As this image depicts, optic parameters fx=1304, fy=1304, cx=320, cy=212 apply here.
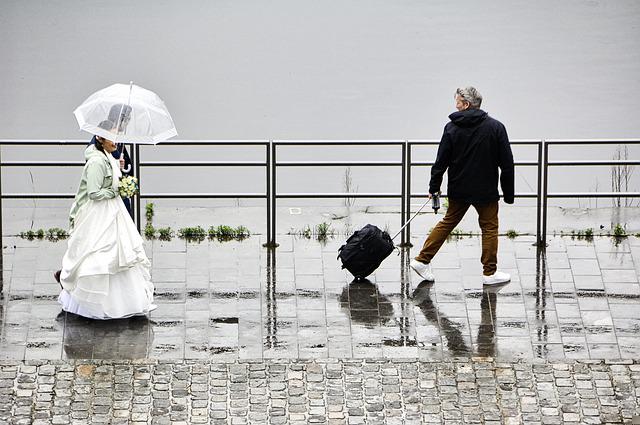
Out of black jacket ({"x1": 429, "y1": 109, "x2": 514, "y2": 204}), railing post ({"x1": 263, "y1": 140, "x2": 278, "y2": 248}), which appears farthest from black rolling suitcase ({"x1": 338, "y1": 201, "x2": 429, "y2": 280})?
railing post ({"x1": 263, "y1": 140, "x2": 278, "y2": 248})

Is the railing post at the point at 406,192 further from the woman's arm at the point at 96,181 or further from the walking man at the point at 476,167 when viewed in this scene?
the woman's arm at the point at 96,181

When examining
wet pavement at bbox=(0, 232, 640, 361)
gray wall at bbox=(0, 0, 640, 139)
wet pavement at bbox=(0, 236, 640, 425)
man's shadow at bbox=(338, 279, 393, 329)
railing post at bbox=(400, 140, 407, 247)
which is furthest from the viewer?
gray wall at bbox=(0, 0, 640, 139)

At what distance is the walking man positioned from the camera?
10461 millimetres

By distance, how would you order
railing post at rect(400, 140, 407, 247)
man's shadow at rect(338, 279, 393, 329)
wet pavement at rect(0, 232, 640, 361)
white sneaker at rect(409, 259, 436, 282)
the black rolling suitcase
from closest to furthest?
wet pavement at rect(0, 232, 640, 361), man's shadow at rect(338, 279, 393, 329), the black rolling suitcase, white sneaker at rect(409, 259, 436, 282), railing post at rect(400, 140, 407, 247)

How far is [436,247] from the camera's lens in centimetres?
1083

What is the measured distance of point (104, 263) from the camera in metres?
9.62

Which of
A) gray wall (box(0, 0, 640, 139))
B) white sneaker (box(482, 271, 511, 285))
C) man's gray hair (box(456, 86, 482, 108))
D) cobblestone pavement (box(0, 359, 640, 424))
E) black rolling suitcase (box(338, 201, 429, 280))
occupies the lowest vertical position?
cobblestone pavement (box(0, 359, 640, 424))

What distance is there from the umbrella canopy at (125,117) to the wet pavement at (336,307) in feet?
4.51

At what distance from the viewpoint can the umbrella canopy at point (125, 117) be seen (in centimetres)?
962

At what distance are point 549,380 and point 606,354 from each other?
651 millimetres

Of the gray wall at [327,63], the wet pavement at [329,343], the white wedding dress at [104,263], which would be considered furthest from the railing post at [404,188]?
the gray wall at [327,63]

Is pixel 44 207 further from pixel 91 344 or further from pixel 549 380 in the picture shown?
pixel 549 380

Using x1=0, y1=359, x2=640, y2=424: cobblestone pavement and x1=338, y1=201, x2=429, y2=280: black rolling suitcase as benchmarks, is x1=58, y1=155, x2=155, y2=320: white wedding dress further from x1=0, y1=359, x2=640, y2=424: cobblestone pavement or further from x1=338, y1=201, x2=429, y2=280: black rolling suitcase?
x1=338, y1=201, x2=429, y2=280: black rolling suitcase

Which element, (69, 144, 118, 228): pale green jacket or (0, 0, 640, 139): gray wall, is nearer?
(69, 144, 118, 228): pale green jacket
